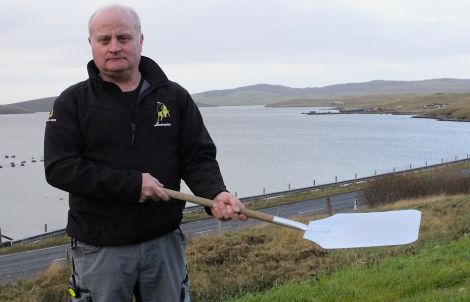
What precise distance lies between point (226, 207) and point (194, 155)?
1.27ft

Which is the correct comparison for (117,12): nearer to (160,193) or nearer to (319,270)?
(160,193)

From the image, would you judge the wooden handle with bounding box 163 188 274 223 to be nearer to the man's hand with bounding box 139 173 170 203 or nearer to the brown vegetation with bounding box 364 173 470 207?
the man's hand with bounding box 139 173 170 203

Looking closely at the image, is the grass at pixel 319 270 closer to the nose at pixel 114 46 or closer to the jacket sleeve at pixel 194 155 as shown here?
the jacket sleeve at pixel 194 155

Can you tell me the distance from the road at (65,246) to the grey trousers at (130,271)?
51.3 feet

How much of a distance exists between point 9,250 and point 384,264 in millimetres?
21841

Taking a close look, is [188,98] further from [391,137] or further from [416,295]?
[391,137]

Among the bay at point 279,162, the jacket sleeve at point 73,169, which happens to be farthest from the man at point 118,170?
the bay at point 279,162

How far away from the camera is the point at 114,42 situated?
9.53ft

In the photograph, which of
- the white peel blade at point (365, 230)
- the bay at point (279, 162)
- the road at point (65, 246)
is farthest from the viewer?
the bay at point (279, 162)

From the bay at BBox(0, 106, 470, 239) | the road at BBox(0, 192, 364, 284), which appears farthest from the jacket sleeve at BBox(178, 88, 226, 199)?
the bay at BBox(0, 106, 470, 239)

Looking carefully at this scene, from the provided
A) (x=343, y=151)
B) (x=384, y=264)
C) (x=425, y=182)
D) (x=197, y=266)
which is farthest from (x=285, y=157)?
(x=384, y=264)

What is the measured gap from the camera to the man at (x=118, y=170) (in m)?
2.83

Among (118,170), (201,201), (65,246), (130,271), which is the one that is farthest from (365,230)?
(65,246)

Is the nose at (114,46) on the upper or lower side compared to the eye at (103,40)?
lower
